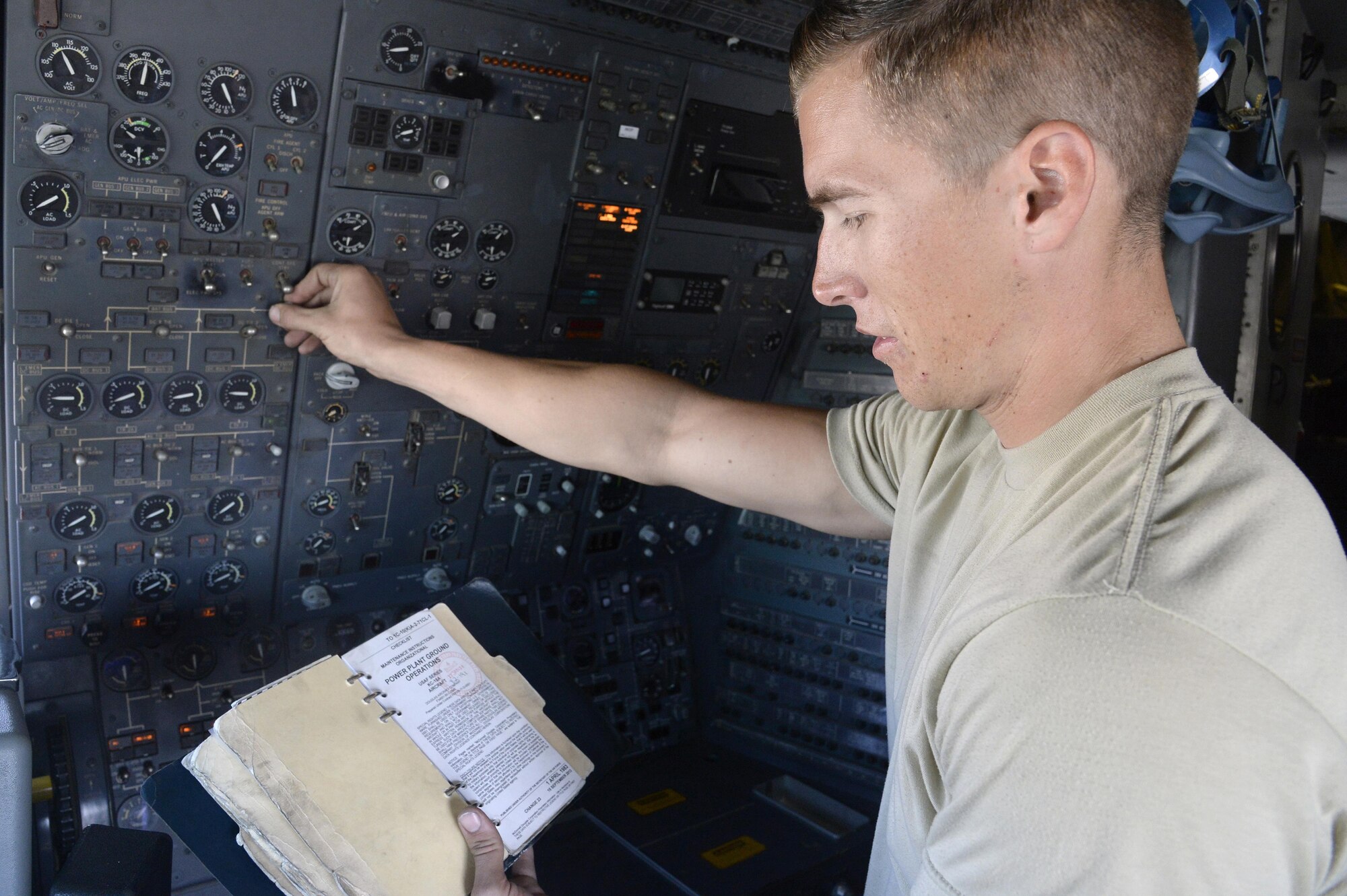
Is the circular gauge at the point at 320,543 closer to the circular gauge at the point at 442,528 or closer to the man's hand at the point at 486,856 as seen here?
the circular gauge at the point at 442,528

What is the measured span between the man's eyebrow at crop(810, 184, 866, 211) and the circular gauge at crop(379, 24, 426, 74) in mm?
1424

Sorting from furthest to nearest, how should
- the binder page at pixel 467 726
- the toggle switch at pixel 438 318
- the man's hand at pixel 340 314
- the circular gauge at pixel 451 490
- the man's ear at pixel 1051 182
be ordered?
the circular gauge at pixel 451 490, the toggle switch at pixel 438 318, the man's hand at pixel 340 314, the binder page at pixel 467 726, the man's ear at pixel 1051 182

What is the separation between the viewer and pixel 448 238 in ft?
8.89

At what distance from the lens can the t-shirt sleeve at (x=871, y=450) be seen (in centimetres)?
196

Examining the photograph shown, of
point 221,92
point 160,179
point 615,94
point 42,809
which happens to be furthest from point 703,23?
point 42,809

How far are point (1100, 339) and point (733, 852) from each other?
2492 mm

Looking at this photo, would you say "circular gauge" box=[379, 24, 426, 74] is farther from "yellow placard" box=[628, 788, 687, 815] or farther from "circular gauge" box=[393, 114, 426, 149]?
"yellow placard" box=[628, 788, 687, 815]

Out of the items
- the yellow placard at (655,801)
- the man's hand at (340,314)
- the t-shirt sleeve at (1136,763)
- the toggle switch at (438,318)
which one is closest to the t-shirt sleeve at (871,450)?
the t-shirt sleeve at (1136,763)

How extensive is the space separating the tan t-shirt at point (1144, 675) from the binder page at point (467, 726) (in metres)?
0.92

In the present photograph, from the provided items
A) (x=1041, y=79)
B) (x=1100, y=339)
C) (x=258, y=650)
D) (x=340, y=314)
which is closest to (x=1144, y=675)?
(x=1100, y=339)

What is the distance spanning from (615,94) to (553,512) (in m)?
1.37

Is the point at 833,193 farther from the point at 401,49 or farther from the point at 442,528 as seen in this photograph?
the point at 442,528

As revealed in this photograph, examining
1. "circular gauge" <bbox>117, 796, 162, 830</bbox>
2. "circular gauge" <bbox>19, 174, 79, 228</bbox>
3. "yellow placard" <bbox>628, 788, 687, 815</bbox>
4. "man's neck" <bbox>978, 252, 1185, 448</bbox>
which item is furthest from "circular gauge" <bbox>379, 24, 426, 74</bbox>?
"yellow placard" <bbox>628, 788, 687, 815</bbox>

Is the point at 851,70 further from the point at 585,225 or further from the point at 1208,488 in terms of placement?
the point at 585,225
